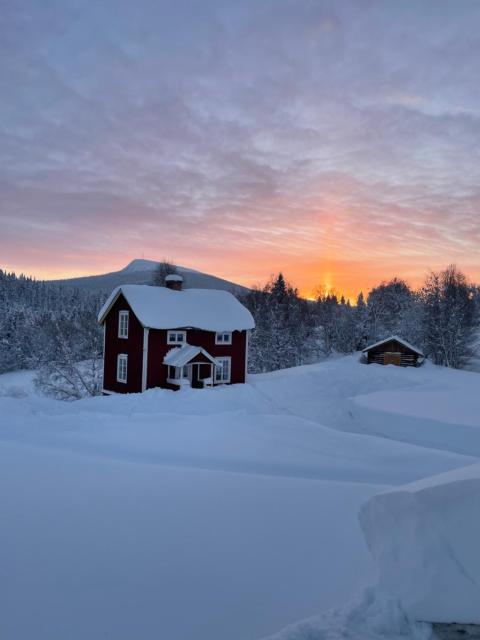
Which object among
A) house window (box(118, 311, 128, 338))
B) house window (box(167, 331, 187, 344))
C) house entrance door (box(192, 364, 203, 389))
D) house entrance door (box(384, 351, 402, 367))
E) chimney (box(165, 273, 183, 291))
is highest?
chimney (box(165, 273, 183, 291))

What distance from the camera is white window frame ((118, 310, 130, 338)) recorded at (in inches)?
1046

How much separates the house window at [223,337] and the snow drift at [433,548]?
2371cm

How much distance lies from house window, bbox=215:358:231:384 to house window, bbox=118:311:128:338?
6144 mm

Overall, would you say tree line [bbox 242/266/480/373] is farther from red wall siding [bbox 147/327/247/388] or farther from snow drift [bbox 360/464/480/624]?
snow drift [bbox 360/464/480/624]

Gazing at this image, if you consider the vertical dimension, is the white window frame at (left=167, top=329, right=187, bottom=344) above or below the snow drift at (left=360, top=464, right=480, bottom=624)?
above

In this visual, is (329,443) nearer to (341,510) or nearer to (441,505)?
(341,510)

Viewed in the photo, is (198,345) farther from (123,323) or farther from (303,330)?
(303,330)

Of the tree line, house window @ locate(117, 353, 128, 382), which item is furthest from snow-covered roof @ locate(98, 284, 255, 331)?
the tree line

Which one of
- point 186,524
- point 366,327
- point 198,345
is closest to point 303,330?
point 366,327

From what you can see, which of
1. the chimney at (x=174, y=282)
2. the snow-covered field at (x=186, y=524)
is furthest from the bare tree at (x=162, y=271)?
the snow-covered field at (x=186, y=524)

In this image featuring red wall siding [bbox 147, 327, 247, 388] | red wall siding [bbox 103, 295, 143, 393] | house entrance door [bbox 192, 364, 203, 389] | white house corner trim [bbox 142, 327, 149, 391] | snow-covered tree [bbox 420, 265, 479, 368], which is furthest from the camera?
snow-covered tree [bbox 420, 265, 479, 368]

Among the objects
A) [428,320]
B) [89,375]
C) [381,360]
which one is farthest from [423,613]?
[428,320]

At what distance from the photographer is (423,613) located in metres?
3.76

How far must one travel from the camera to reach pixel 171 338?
1023 inches
